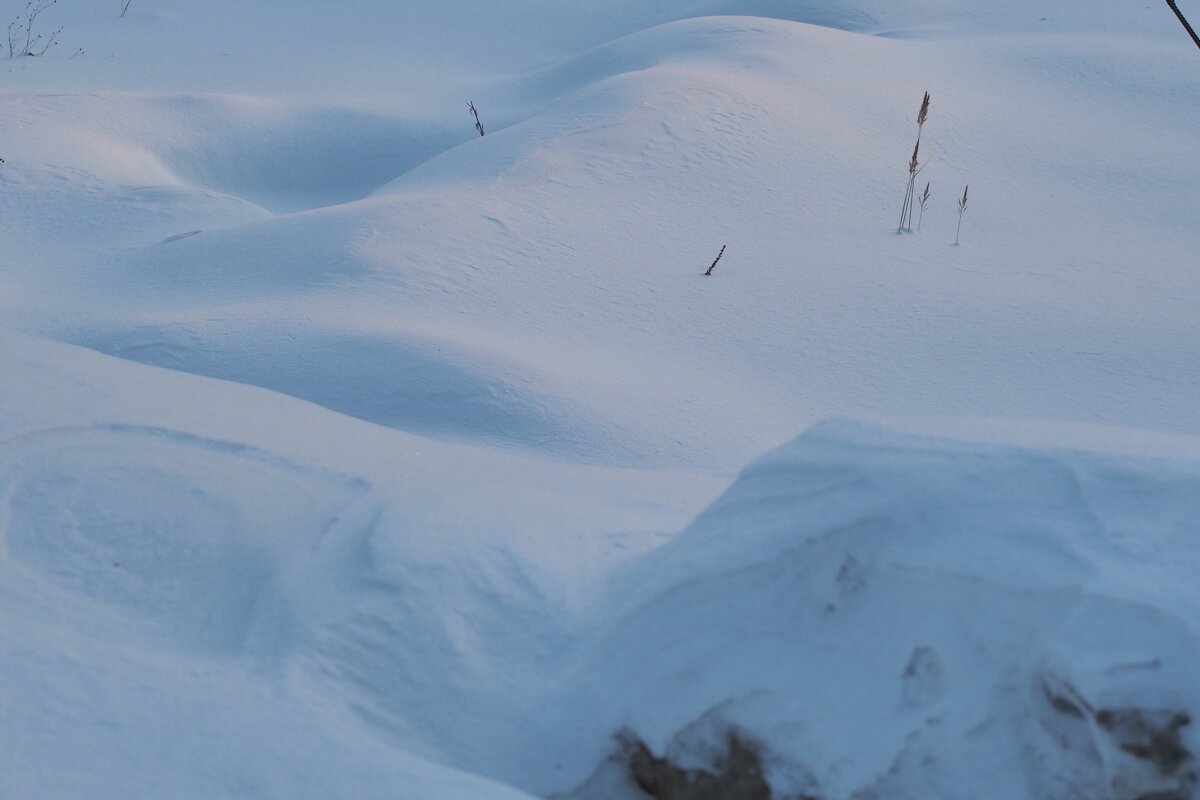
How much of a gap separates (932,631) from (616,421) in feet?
4.56

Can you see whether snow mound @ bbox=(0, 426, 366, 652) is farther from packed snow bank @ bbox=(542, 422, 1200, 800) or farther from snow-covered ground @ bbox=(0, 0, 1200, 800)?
packed snow bank @ bbox=(542, 422, 1200, 800)

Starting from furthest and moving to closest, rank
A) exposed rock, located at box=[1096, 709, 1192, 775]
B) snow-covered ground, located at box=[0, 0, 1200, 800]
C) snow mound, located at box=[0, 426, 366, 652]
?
snow mound, located at box=[0, 426, 366, 652]
snow-covered ground, located at box=[0, 0, 1200, 800]
exposed rock, located at box=[1096, 709, 1192, 775]

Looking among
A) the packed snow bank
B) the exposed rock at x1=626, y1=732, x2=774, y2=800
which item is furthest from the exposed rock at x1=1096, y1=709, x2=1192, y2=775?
the exposed rock at x1=626, y1=732, x2=774, y2=800

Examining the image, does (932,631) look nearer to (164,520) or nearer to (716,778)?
(716,778)

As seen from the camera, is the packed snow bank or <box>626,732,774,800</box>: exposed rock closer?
the packed snow bank

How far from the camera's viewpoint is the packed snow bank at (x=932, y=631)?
1229 millimetres

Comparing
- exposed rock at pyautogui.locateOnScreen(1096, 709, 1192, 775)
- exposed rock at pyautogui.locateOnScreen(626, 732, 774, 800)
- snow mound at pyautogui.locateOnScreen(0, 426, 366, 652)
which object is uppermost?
exposed rock at pyautogui.locateOnScreen(1096, 709, 1192, 775)

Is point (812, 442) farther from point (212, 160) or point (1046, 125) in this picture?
point (212, 160)

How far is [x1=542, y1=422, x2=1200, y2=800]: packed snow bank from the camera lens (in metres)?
1.23

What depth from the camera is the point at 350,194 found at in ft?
17.3

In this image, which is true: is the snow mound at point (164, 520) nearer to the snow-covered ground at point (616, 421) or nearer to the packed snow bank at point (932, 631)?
the snow-covered ground at point (616, 421)

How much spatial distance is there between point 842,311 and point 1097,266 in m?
0.92

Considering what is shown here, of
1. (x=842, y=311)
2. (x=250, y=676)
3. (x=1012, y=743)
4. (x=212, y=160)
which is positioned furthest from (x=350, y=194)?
(x=1012, y=743)

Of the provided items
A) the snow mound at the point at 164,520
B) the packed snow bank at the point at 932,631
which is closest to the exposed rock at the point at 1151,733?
the packed snow bank at the point at 932,631
